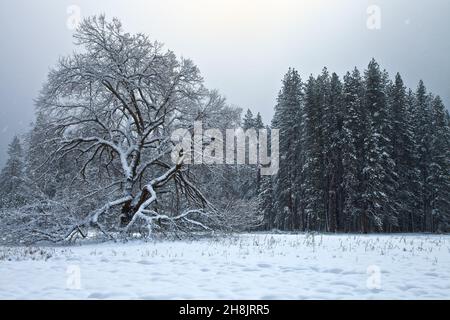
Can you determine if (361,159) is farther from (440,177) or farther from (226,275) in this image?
(226,275)

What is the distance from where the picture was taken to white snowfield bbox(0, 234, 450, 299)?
6035 mm

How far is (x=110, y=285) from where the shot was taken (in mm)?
6578

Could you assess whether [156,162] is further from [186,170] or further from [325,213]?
[325,213]

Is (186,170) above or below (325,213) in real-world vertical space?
above

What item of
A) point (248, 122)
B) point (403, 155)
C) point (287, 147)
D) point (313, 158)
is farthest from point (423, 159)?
point (248, 122)

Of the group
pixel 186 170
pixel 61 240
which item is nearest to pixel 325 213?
pixel 186 170

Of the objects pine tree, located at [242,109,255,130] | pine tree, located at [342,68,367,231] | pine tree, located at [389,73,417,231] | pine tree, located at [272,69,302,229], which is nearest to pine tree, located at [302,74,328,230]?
pine tree, located at [272,69,302,229]

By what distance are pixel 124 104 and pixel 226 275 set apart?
12732mm

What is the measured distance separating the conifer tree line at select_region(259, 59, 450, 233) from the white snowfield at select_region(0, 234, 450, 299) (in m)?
25.0

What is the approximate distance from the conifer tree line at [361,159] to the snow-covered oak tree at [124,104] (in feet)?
68.8

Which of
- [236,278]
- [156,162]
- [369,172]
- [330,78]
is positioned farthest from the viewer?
[330,78]

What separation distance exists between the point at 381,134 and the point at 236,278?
34008 mm

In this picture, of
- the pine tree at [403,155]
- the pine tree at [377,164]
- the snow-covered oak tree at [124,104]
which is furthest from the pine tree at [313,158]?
the snow-covered oak tree at [124,104]

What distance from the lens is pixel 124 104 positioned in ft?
59.3
